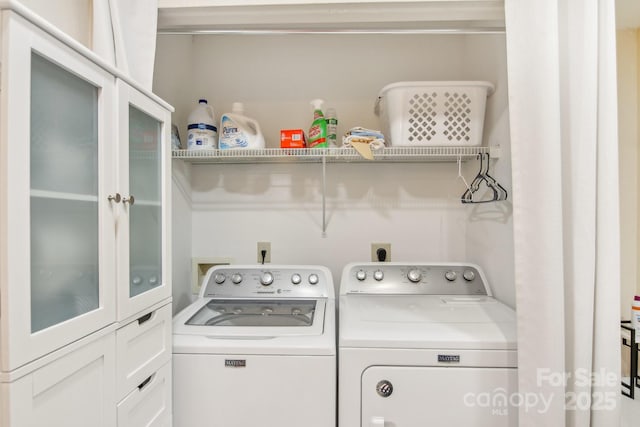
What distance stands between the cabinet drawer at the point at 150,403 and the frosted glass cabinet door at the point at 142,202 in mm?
Answer: 262

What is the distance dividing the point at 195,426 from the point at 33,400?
69 centimetres

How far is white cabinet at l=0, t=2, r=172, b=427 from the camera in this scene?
0.64 metres

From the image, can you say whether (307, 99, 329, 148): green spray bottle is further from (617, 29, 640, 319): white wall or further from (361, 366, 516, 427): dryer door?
(617, 29, 640, 319): white wall

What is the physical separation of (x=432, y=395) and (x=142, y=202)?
125 cm

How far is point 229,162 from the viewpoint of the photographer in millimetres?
2102

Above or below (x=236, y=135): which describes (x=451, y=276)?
below

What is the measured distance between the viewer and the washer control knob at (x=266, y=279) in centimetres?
182

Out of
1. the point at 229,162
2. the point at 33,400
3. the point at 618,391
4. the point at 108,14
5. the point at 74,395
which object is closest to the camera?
the point at 33,400

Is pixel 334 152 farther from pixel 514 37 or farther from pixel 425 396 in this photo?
pixel 425 396

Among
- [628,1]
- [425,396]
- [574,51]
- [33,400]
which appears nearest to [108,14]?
[33,400]

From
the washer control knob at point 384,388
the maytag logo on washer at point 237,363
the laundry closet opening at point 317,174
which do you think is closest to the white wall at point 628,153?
the laundry closet opening at point 317,174

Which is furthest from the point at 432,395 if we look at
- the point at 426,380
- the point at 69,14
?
the point at 69,14

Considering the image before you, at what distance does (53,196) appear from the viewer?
0.78 m

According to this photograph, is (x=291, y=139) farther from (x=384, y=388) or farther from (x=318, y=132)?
(x=384, y=388)
